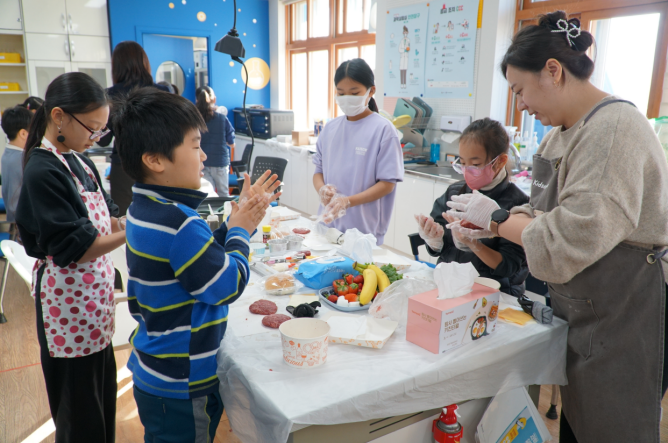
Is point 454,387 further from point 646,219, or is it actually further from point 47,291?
point 47,291

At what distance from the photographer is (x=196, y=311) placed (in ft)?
3.50

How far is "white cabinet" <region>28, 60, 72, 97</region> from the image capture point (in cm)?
558

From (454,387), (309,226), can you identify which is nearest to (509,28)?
(309,226)

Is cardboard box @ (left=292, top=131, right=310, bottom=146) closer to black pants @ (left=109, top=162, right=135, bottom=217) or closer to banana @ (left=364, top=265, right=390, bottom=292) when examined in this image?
black pants @ (left=109, top=162, right=135, bottom=217)

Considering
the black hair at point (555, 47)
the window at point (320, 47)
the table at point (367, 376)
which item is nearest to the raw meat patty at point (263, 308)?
the table at point (367, 376)

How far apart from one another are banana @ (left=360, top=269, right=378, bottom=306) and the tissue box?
0.23 meters

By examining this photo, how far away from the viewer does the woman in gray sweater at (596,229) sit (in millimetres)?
1017

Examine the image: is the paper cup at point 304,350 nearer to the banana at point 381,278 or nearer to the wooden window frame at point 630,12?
the banana at point 381,278

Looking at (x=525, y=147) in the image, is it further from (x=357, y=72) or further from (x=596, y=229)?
(x=596, y=229)

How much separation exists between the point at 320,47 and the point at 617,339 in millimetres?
5925

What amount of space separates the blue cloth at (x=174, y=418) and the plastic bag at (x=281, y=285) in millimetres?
456

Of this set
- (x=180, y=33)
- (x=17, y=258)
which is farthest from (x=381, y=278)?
(x=180, y=33)

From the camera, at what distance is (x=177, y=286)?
1042 millimetres

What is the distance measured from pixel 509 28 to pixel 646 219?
3085 millimetres
